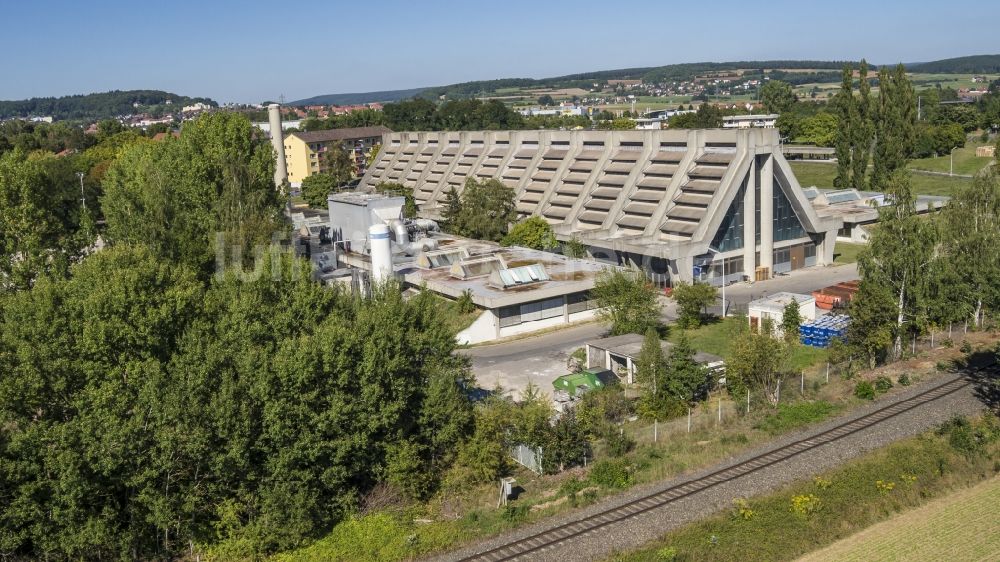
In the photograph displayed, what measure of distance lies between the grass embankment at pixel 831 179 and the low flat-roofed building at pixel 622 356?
166 feet

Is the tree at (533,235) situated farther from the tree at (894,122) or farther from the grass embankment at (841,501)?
the grass embankment at (841,501)

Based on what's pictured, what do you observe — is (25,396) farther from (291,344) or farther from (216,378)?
(291,344)

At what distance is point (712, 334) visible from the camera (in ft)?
133

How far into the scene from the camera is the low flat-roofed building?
33500mm

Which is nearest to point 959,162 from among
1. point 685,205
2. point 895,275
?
point 685,205

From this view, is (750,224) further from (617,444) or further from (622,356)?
(617,444)

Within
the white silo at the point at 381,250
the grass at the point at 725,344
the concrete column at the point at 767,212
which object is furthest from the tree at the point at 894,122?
the white silo at the point at 381,250

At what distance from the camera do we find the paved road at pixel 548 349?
36.2 m

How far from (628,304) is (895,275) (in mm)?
11369

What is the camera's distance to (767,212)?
5325 cm

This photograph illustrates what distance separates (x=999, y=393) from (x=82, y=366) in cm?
2992

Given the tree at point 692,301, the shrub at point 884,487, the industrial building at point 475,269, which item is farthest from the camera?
the industrial building at point 475,269

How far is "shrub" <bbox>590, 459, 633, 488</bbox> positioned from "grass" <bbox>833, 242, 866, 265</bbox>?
3732 cm

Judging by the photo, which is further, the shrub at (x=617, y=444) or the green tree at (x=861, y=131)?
the green tree at (x=861, y=131)
